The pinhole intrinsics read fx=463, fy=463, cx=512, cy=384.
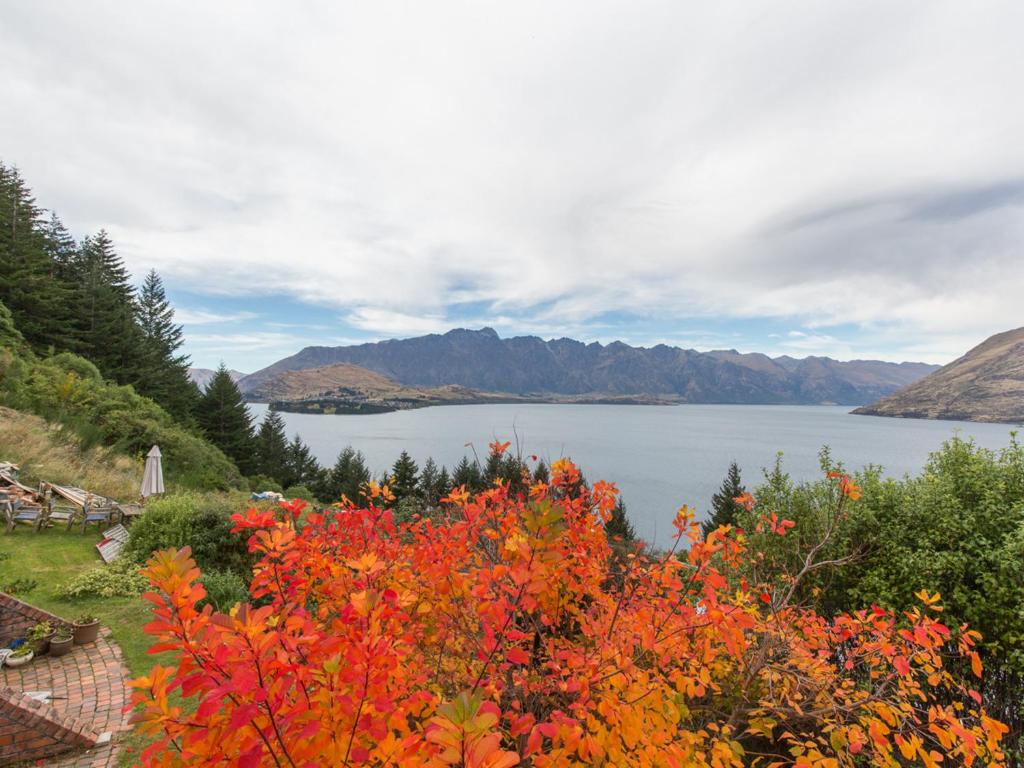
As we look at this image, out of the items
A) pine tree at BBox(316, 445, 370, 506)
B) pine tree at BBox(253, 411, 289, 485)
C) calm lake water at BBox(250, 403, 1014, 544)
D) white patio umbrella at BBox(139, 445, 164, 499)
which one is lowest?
calm lake water at BBox(250, 403, 1014, 544)

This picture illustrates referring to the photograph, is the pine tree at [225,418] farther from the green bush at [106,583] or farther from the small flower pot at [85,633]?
the small flower pot at [85,633]

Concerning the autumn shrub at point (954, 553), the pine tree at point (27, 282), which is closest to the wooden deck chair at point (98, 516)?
the autumn shrub at point (954, 553)

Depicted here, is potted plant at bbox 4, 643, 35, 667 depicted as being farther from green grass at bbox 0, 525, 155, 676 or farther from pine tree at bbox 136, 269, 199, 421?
pine tree at bbox 136, 269, 199, 421

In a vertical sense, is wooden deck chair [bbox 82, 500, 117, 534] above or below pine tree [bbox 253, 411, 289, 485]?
above

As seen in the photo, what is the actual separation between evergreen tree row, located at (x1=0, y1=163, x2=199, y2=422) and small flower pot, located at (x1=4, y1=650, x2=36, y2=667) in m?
24.1

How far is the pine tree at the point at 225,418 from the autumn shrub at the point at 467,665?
1365 inches

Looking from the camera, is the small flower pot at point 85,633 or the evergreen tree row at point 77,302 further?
the evergreen tree row at point 77,302

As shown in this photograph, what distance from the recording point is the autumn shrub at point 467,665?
1539mm

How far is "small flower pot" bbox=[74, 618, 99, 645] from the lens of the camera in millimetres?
6664

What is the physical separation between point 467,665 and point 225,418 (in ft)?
129

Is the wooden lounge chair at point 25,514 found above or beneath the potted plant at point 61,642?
above

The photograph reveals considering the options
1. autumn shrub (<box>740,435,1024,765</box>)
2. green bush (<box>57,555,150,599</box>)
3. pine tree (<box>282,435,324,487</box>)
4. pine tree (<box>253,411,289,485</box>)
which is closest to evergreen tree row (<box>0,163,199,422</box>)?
pine tree (<box>253,411,289,485</box>)

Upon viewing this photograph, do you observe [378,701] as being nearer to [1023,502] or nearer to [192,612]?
[192,612]

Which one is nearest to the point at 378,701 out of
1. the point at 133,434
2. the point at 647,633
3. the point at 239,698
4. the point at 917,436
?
the point at 239,698
